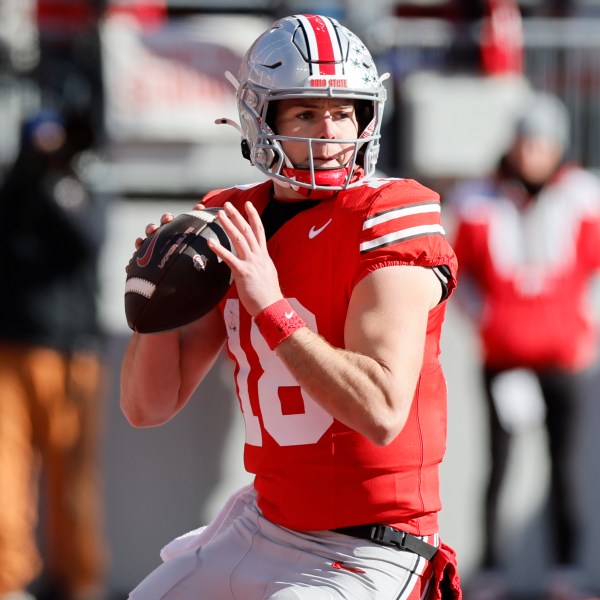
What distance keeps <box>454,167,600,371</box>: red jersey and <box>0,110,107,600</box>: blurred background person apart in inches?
67.0

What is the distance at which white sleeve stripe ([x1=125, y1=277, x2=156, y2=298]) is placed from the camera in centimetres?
303

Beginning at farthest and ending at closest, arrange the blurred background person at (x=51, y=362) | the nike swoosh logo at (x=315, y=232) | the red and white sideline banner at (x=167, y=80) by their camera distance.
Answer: the red and white sideline banner at (x=167, y=80), the blurred background person at (x=51, y=362), the nike swoosh logo at (x=315, y=232)

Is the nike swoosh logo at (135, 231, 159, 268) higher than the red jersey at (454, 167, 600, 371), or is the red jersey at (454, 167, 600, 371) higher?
the nike swoosh logo at (135, 231, 159, 268)

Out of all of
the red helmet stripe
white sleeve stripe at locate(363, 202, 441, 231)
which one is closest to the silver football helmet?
the red helmet stripe

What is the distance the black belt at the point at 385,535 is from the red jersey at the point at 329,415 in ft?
0.06

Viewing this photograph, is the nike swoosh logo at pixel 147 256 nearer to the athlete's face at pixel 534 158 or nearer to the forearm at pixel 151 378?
the forearm at pixel 151 378

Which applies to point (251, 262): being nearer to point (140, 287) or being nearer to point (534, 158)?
point (140, 287)

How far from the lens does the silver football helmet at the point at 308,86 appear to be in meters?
3.04

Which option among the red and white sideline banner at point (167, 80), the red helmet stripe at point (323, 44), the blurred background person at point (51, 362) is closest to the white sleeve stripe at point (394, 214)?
the red helmet stripe at point (323, 44)

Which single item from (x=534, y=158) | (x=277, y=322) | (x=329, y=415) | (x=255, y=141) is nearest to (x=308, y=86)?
(x=255, y=141)

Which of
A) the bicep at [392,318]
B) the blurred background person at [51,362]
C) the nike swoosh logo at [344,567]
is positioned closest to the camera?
the bicep at [392,318]

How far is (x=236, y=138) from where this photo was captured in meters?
6.86

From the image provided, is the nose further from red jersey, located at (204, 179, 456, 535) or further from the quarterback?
red jersey, located at (204, 179, 456, 535)

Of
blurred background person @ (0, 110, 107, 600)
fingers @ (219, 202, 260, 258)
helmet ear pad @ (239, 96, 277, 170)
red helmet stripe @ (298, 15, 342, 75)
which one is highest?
red helmet stripe @ (298, 15, 342, 75)
